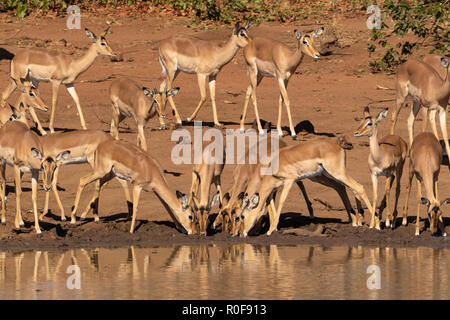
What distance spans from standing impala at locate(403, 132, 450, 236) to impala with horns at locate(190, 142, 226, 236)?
8.50 ft

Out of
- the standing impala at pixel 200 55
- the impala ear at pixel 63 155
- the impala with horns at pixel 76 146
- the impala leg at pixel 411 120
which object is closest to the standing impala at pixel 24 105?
the impala with horns at pixel 76 146

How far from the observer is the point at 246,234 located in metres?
13.8

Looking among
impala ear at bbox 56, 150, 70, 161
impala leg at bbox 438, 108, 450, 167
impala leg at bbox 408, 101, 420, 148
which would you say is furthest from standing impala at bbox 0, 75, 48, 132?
impala leg at bbox 438, 108, 450, 167

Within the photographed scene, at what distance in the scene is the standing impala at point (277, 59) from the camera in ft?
59.9

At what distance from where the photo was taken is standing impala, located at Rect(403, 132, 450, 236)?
44.5 ft

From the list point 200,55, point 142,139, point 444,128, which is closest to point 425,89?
point 444,128

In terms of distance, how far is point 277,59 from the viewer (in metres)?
18.5

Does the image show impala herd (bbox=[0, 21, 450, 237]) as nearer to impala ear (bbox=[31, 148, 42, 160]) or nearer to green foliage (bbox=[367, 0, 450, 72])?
impala ear (bbox=[31, 148, 42, 160])

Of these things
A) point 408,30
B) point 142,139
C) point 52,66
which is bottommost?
point 142,139

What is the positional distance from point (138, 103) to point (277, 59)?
2.77m

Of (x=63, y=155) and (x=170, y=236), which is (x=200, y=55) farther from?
(x=170, y=236)

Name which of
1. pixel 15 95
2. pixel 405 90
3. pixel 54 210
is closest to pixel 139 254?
pixel 54 210

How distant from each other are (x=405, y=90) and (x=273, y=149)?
154 inches

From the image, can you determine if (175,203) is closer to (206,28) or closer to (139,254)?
(139,254)
